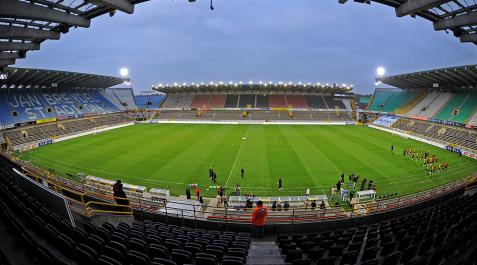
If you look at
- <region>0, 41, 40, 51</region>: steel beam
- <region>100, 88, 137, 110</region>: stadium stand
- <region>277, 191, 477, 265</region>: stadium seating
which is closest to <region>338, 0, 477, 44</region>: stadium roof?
<region>277, 191, 477, 265</region>: stadium seating

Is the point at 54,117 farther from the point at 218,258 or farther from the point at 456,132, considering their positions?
the point at 456,132

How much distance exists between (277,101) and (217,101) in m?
19.3

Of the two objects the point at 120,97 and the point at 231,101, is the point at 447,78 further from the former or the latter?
the point at 120,97

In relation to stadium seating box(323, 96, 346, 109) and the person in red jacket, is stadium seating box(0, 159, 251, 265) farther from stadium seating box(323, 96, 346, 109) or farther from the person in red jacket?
stadium seating box(323, 96, 346, 109)

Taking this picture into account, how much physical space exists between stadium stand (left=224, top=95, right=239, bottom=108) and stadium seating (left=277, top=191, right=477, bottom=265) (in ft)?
220

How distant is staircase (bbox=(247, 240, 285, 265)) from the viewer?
22.1 ft

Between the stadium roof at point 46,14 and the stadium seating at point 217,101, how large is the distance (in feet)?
201

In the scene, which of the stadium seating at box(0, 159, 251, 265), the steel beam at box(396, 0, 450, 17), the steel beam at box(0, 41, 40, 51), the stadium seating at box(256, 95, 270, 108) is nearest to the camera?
the stadium seating at box(0, 159, 251, 265)

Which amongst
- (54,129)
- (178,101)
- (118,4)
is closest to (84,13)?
(118,4)

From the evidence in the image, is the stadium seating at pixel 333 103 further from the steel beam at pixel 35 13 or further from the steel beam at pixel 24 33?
the steel beam at pixel 35 13

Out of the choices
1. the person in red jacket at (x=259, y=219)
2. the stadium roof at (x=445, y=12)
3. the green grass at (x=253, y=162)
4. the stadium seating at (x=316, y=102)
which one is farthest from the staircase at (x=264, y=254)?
the stadium seating at (x=316, y=102)

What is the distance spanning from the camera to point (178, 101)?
263ft

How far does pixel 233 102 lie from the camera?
7600 centimetres

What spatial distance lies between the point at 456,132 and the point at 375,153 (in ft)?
66.0
